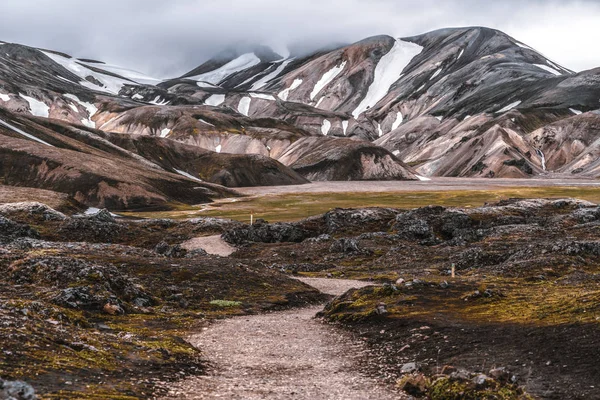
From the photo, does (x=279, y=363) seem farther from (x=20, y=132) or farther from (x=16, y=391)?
(x=20, y=132)

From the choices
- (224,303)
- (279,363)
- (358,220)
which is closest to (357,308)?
(224,303)

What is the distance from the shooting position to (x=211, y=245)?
230 feet

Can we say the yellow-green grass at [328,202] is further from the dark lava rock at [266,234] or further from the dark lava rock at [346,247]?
the dark lava rock at [346,247]

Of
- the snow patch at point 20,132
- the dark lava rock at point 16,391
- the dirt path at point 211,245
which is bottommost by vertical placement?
→ the dirt path at point 211,245

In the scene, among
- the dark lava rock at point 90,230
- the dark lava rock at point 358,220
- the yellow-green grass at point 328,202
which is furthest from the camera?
the yellow-green grass at point 328,202

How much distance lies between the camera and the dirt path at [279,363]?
16.9 meters

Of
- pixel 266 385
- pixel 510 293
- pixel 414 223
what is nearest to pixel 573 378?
pixel 266 385

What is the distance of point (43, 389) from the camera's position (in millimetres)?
13609

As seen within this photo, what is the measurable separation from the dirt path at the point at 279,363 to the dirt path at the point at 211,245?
3488 centimetres

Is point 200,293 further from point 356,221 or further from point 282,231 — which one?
point 356,221

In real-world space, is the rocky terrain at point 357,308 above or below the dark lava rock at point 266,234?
above

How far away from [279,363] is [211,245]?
49.8 metres

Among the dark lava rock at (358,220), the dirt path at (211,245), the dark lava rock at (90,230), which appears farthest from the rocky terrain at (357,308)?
the dark lava rock at (358,220)

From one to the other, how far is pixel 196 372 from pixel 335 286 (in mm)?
27757
